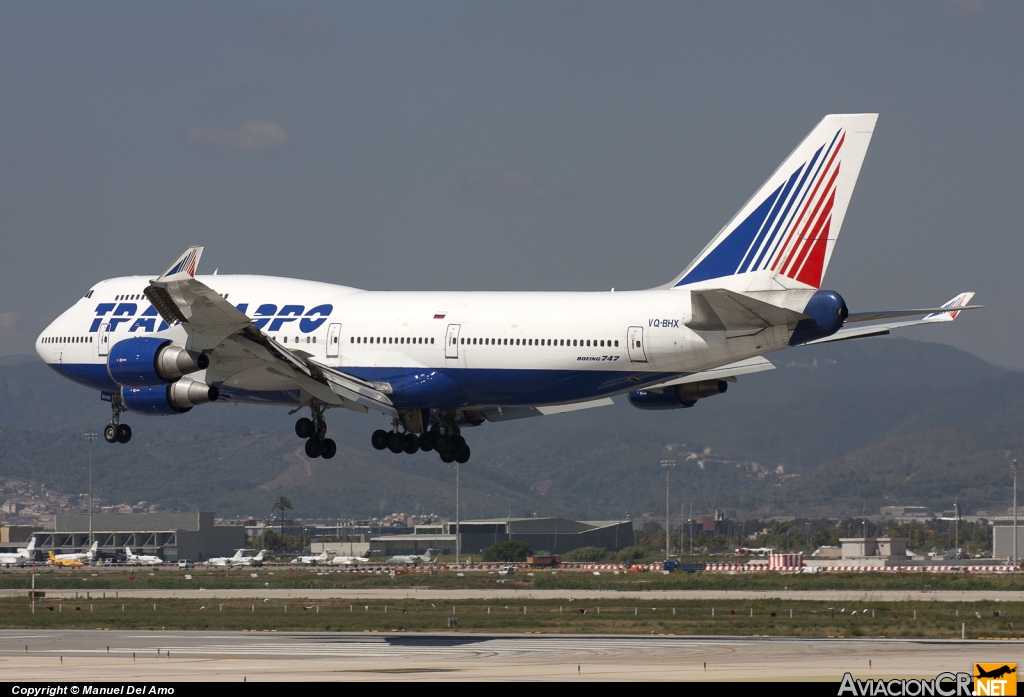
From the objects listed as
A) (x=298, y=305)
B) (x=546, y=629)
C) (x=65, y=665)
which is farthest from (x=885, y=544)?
(x=65, y=665)

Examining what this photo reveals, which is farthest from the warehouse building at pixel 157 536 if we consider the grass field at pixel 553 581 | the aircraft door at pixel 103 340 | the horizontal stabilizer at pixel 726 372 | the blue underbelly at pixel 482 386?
the horizontal stabilizer at pixel 726 372

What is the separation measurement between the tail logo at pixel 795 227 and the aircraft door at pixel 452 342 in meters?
9.23

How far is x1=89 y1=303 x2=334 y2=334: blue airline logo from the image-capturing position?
5047cm

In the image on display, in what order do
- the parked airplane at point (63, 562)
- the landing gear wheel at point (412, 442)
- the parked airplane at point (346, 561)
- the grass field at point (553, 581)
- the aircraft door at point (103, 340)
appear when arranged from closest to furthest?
the landing gear wheel at point (412, 442), the aircraft door at point (103, 340), the grass field at point (553, 581), the parked airplane at point (63, 562), the parked airplane at point (346, 561)

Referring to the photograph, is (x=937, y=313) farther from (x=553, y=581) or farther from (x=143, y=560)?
(x=143, y=560)

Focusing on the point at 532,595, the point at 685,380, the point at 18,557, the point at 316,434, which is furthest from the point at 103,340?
the point at 18,557

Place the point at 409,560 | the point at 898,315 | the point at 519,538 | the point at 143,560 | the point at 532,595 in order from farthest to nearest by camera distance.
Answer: the point at 519,538
the point at 409,560
the point at 143,560
the point at 532,595
the point at 898,315

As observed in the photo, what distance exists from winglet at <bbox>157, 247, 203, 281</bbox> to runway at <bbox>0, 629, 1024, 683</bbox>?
1203 centimetres

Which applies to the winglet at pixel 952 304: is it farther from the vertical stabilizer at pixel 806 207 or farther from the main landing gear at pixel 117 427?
the main landing gear at pixel 117 427

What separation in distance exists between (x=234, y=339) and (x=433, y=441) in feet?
27.6

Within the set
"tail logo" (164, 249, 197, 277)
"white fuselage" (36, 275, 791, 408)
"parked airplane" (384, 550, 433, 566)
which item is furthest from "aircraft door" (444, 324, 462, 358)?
"parked airplane" (384, 550, 433, 566)

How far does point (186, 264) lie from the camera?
1817 inches

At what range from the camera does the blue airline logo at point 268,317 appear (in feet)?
166

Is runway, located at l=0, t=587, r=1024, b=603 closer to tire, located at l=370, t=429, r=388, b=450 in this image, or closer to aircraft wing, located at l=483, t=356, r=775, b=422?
aircraft wing, located at l=483, t=356, r=775, b=422
